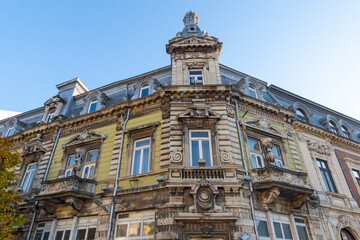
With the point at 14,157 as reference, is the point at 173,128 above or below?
above

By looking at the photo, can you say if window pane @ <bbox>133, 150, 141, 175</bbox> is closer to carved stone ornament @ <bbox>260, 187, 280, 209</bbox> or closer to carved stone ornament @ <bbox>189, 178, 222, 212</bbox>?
carved stone ornament @ <bbox>189, 178, 222, 212</bbox>

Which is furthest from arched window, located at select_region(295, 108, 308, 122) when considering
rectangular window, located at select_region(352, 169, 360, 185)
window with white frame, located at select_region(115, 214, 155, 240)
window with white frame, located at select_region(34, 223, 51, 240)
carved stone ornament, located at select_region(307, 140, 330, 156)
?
window with white frame, located at select_region(34, 223, 51, 240)

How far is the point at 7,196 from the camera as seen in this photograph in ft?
40.1

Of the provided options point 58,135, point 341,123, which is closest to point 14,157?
point 58,135

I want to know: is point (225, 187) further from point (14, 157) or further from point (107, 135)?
point (14, 157)

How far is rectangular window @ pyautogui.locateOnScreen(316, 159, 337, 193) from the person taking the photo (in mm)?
16125

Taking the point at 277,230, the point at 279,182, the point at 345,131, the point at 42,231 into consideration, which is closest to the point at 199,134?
the point at 279,182

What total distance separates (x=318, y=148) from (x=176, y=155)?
11.4 metres

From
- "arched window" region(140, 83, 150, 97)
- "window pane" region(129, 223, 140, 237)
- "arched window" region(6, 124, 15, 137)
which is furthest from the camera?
"arched window" region(6, 124, 15, 137)

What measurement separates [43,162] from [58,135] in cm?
217

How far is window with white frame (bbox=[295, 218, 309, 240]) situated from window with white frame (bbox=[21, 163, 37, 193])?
17419 millimetres

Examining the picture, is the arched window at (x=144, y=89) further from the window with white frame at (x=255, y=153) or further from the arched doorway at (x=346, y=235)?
the arched doorway at (x=346, y=235)

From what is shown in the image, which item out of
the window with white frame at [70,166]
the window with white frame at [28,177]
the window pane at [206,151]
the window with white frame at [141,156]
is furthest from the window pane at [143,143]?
the window with white frame at [28,177]

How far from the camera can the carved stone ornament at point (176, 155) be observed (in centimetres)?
1240
